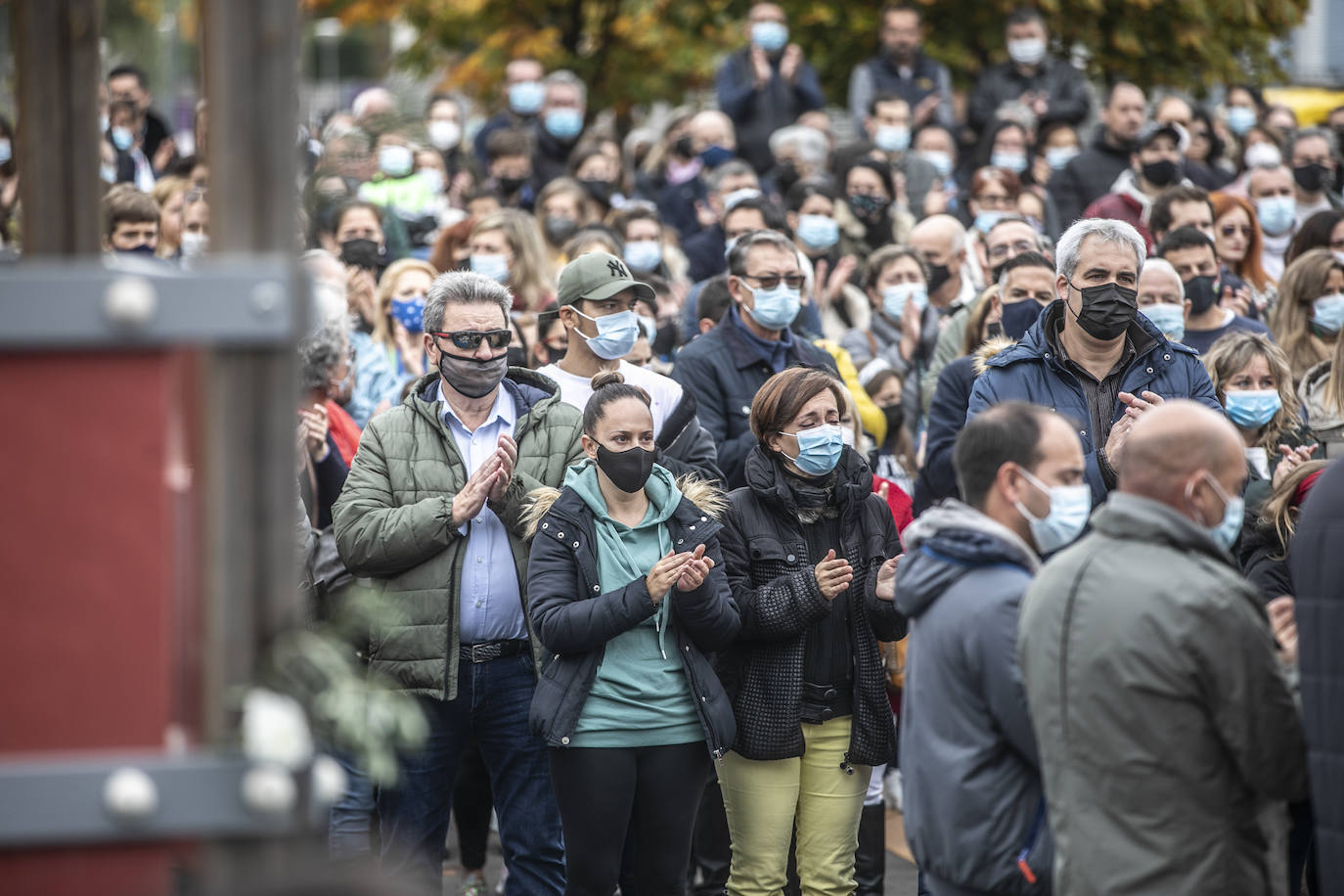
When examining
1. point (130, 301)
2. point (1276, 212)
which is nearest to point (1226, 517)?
point (130, 301)

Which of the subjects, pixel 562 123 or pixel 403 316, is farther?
pixel 562 123

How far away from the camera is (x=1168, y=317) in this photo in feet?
24.4

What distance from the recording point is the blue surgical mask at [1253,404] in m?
6.96

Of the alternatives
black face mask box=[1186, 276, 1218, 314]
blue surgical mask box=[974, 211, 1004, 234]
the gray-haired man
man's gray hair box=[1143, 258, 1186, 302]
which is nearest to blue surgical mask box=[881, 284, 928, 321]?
blue surgical mask box=[974, 211, 1004, 234]

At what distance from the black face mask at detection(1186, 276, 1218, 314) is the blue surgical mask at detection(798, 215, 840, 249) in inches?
102

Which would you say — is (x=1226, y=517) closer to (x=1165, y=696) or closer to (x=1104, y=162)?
(x=1165, y=696)

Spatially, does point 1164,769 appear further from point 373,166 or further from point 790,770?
point 373,166

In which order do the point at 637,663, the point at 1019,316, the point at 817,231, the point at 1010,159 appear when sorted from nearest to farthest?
the point at 637,663
the point at 1019,316
the point at 817,231
the point at 1010,159

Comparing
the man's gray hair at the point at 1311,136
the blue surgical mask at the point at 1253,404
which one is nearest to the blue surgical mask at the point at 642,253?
the blue surgical mask at the point at 1253,404

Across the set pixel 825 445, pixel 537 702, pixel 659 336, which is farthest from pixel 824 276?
pixel 537 702

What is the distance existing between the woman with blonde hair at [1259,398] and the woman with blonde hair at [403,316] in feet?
12.9

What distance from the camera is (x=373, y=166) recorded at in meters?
4.85

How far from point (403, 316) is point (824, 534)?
331cm

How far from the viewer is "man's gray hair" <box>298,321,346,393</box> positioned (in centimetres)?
625
